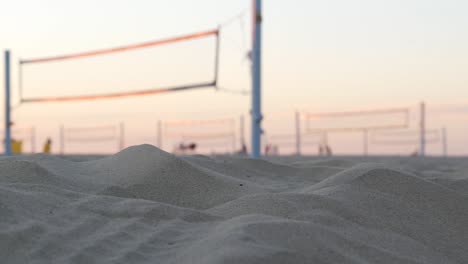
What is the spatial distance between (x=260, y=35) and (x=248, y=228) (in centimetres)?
353

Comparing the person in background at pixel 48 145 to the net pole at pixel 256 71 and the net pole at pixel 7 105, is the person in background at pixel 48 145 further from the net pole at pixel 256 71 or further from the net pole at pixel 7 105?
the net pole at pixel 256 71

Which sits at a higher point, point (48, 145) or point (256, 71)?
point (256, 71)

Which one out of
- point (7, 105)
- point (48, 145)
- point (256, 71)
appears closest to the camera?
point (256, 71)

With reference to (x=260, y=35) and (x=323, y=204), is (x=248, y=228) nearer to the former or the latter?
(x=323, y=204)

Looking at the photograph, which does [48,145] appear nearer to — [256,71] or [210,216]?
[256,71]

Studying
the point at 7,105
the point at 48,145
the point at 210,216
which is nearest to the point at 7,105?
the point at 7,105

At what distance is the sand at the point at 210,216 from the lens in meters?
1.24

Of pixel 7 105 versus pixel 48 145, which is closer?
pixel 7 105

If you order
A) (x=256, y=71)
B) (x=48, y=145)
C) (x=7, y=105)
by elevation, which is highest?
(x=256, y=71)

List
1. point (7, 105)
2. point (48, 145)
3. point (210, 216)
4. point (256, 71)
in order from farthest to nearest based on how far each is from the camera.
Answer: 1. point (48, 145)
2. point (7, 105)
3. point (256, 71)
4. point (210, 216)

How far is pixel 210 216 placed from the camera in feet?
5.06

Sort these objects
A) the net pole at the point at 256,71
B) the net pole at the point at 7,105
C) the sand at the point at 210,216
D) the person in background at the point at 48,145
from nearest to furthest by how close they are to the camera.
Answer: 1. the sand at the point at 210,216
2. the net pole at the point at 256,71
3. the net pole at the point at 7,105
4. the person in background at the point at 48,145

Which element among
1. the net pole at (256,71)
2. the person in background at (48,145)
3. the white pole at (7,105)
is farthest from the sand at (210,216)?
the person in background at (48,145)

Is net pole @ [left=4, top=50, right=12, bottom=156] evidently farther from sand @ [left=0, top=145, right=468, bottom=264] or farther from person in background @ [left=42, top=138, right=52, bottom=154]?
person in background @ [left=42, top=138, right=52, bottom=154]
